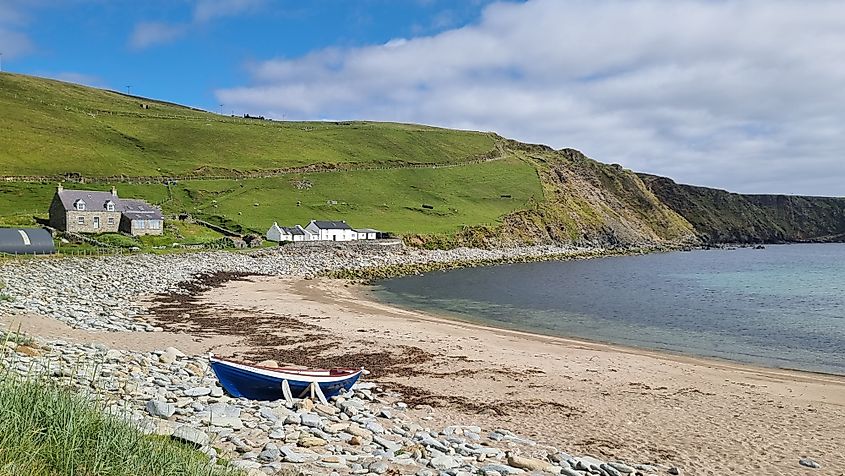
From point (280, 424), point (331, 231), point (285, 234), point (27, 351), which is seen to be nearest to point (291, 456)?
point (280, 424)

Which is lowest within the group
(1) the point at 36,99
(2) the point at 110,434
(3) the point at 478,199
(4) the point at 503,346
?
(4) the point at 503,346

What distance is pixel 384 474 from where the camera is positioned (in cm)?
1205

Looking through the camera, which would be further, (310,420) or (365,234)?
(365,234)

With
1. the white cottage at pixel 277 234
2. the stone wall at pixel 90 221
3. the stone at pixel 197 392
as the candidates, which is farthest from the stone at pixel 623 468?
the white cottage at pixel 277 234

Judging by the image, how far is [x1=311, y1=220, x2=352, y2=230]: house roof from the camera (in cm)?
10425

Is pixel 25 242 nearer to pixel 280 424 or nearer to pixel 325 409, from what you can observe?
pixel 325 409

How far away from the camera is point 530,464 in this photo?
13648mm

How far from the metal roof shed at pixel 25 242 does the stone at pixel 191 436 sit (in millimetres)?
52195

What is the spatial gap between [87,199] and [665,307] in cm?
7167

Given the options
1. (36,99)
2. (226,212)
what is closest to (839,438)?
(226,212)

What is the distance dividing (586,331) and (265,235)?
6667 centimetres

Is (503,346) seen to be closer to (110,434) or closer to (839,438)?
(839,438)

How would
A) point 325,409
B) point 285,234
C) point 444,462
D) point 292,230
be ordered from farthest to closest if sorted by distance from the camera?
1. point 292,230
2. point 285,234
3. point 325,409
4. point 444,462

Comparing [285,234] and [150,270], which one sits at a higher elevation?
[285,234]
